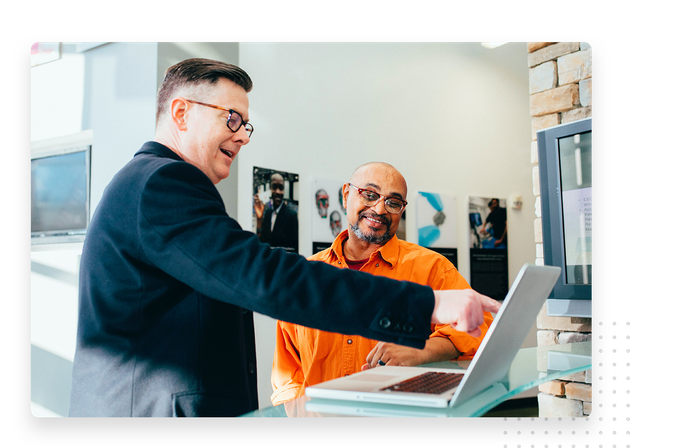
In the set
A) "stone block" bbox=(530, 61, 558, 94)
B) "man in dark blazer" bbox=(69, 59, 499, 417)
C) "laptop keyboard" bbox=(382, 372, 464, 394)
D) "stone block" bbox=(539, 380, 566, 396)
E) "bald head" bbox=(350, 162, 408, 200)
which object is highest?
"stone block" bbox=(530, 61, 558, 94)

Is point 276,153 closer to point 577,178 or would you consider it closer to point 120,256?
point 577,178

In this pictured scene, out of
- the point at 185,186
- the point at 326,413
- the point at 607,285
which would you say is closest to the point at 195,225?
the point at 185,186

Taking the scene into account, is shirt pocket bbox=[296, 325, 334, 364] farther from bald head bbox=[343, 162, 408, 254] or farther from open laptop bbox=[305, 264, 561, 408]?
open laptop bbox=[305, 264, 561, 408]

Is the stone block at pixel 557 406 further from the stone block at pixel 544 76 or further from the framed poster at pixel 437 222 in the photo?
the framed poster at pixel 437 222

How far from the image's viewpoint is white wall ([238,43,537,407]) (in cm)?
326

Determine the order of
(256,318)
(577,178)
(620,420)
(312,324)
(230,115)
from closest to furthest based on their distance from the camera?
(312,324)
(620,420)
(230,115)
(577,178)
(256,318)

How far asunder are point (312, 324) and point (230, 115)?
67 cm

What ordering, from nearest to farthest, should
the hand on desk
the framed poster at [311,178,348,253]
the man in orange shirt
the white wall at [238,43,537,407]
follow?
the hand on desk < the man in orange shirt < the white wall at [238,43,537,407] < the framed poster at [311,178,348,253]

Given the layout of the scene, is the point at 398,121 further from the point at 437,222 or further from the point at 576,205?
the point at 576,205

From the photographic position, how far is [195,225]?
3.11ft

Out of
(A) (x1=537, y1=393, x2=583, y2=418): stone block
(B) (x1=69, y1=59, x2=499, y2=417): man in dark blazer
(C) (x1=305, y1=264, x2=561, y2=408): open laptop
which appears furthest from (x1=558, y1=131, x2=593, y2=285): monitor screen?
(B) (x1=69, y1=59, x2=499, y2=417): man in dark blazer

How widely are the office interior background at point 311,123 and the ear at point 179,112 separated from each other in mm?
380

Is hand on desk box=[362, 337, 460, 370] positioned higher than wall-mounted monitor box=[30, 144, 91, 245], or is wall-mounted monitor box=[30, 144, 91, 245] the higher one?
wall-mounted monitor box=[30, 144, 91, 245]

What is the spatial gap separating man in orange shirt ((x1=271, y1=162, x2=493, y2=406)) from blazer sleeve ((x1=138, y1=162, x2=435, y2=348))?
Answer: 0.67 m
